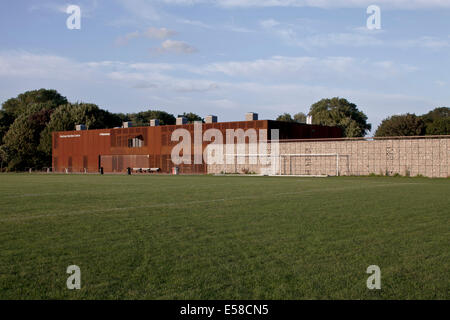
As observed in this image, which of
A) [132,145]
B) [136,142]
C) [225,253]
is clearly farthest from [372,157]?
[225,253]

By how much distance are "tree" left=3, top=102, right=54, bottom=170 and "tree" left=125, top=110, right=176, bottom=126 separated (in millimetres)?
28555

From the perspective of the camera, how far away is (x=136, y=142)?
70000 mm

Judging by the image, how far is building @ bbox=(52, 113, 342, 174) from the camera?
6108 cm

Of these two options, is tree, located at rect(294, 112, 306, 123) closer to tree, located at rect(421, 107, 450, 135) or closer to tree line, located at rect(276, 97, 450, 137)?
tree line, located at rect(276, 97, 450, 137)

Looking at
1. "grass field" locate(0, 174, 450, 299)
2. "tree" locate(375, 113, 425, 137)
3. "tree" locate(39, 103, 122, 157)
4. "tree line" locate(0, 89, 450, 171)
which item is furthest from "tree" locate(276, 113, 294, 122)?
"grass field" locate(0, 174, 450, 299)

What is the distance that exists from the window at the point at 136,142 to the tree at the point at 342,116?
38.4 metres

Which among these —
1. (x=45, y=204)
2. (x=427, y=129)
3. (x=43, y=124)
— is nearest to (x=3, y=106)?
(x=43, y=124)

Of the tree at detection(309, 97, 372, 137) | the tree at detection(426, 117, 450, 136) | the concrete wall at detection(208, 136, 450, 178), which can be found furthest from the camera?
the tree at detection(309, 97, 372, 137)

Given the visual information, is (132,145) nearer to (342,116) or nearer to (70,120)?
(70,120)

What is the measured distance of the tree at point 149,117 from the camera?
373ft

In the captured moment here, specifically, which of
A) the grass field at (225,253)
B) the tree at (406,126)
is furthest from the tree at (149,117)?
the grass field at (225,253)

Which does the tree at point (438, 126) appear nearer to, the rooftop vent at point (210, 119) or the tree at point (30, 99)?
the rooftop vent at point (210, 119)

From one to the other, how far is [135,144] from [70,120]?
18901 mm

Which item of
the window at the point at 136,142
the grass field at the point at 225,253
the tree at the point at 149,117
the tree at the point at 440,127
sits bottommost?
the grass field at the point at 225,253
